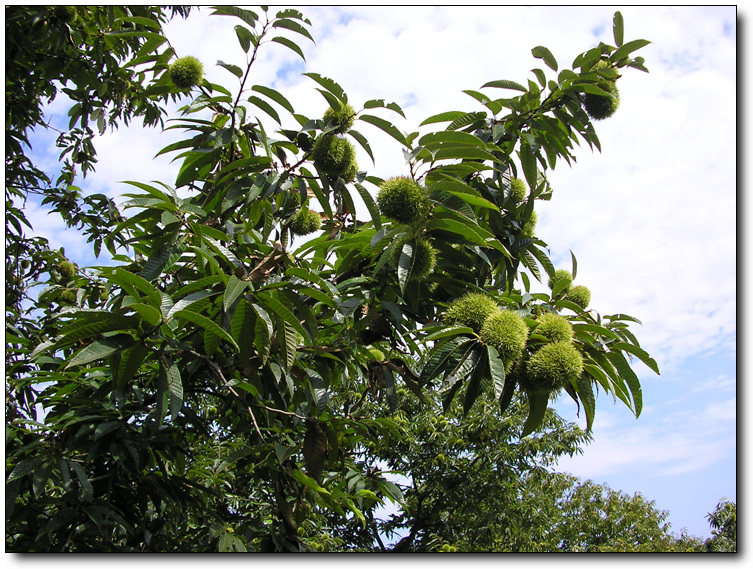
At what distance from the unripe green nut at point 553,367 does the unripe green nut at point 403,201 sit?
461mm

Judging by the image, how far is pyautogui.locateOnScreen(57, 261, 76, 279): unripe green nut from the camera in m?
3.42

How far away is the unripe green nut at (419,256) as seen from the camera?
153 centimetres

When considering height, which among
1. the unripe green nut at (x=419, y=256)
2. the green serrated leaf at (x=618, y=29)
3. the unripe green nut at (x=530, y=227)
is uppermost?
the green serrated leaf at (x=618, y=29)

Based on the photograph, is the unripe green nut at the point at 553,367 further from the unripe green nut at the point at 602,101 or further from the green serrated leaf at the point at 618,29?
the green serrated leaf at the point at 618,29

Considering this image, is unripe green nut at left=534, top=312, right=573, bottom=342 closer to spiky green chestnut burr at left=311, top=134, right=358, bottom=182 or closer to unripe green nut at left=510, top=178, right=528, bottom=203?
unripe green nut at left=510, top=178, right=528, bottom=203

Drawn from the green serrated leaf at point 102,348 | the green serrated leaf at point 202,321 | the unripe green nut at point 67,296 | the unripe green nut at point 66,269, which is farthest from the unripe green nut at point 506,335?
the unripe green nut at point 66,269

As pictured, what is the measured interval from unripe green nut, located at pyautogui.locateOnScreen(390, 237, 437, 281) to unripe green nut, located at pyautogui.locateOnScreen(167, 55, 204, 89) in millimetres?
1079

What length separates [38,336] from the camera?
2656mm

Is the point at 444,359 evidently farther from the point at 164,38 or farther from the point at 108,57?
the point at 108,57

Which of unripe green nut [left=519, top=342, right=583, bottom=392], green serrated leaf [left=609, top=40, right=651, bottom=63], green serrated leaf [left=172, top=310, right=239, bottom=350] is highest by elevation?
green serrated leaf [left=609, top=40, right=651, bottom=63]

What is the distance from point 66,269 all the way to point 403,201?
2.71m

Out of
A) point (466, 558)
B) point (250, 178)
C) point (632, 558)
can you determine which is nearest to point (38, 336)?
point (250, 178)

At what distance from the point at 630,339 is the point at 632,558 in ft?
2.33

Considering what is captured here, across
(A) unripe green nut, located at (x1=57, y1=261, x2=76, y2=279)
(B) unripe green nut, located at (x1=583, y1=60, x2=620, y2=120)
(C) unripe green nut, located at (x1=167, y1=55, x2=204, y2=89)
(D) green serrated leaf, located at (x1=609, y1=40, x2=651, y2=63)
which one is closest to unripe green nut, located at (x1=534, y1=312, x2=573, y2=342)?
(B) unripe green nut, located at (x1=583, y1=60, x2=620, y2=120)
